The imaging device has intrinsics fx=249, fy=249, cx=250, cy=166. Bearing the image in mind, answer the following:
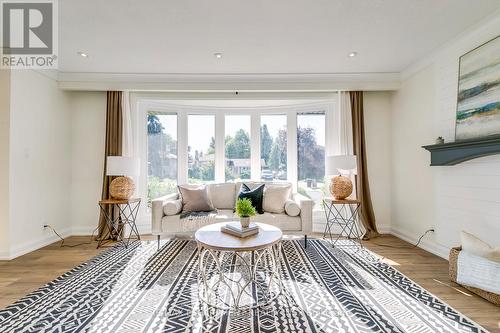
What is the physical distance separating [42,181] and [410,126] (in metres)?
5.67

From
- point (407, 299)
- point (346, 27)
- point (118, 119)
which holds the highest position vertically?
point (346, 27)

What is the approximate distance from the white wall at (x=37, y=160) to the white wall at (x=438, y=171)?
557 cm

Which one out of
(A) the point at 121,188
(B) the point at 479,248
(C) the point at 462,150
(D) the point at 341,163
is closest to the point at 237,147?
(D) the point at 341,163

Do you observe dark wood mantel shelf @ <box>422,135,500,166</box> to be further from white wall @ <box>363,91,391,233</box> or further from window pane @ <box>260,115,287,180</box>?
window pane @ <box>260,115,287,180</box>

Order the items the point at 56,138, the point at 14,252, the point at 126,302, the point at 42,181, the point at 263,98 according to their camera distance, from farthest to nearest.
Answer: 1. the point at 263,98
2. the point at 56,138
3. the point at 42,181
4. the point at 14,252
5. the point at 126,302

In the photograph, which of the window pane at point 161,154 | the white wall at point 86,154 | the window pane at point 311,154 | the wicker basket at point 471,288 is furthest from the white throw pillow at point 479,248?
the white wall at point 86,154

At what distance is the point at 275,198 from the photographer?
3707 millimetres

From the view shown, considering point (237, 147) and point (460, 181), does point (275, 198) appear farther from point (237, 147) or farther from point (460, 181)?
point (460, 181)

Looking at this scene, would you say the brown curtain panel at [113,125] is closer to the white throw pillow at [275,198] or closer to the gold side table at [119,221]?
the gold side table at [119,221]

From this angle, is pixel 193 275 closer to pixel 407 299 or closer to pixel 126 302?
pixel 126 302

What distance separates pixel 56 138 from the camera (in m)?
3.99

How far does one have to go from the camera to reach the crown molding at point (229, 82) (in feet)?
13.3

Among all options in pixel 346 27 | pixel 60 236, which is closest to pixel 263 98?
pixel 346 27

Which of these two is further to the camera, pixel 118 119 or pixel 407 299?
pixel 118 119
